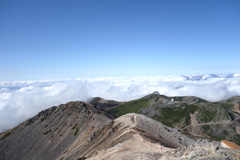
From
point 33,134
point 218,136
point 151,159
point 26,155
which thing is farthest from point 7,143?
point 218,136

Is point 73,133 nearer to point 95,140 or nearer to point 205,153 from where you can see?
point 95,140

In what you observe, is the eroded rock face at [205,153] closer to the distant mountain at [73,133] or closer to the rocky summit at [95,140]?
the rocky summit at [95,140]

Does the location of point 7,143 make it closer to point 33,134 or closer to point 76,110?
point 33,134

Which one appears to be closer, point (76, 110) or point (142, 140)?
point (142, 140)

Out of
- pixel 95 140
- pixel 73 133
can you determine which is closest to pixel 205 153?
pixel 95 140

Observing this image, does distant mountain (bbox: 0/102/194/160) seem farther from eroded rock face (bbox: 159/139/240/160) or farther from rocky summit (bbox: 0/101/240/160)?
eroded rock face (bbox: 159/139/240/160)

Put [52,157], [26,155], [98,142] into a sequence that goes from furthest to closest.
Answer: [26,155] < [52,157] < [98,142]

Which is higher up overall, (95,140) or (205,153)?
(205,153)

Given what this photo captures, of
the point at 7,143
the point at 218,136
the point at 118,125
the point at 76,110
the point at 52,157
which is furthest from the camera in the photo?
the point at 218,136

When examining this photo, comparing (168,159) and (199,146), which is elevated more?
(199,146)
